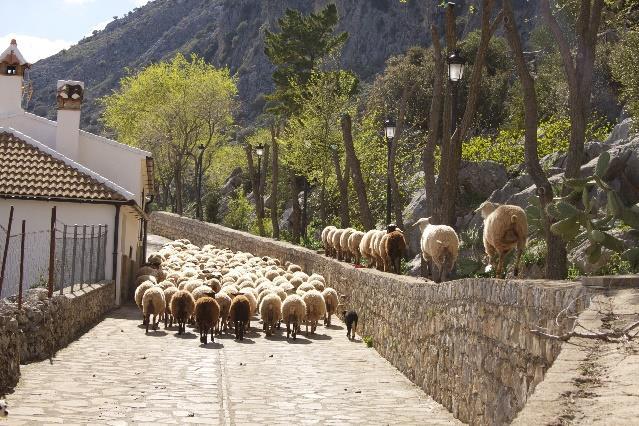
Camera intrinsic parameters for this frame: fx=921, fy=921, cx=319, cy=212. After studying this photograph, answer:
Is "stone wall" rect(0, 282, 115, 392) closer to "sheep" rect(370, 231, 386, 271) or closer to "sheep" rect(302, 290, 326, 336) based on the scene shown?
"sheep" rect(302, 290, 326, 336)

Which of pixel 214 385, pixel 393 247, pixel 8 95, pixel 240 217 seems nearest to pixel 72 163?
pixel 8 95

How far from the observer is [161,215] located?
60.9m

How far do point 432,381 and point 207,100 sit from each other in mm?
53366

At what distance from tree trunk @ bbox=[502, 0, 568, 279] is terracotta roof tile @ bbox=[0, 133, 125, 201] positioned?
45.8 feet

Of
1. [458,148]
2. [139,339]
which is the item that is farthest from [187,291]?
[458,148]

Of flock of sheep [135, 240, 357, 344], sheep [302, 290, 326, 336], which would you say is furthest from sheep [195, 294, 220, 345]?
sheep [302, 290, 326, 336]

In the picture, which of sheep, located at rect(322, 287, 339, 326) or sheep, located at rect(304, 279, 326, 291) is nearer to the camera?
sheep, located at rect(322, 287, 339, 326)

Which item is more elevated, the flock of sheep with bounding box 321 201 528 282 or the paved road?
the flock of sheep with bounding box 321 201 528 282

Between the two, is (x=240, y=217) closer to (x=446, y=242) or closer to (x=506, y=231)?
(x=446, y=242)

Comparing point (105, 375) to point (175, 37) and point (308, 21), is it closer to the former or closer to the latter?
point (308, 21)

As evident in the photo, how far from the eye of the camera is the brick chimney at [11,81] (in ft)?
105

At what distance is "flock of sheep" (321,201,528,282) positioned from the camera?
49.4 ft

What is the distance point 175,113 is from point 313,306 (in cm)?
4401

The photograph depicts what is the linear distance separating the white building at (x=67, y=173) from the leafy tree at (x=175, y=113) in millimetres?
28236
